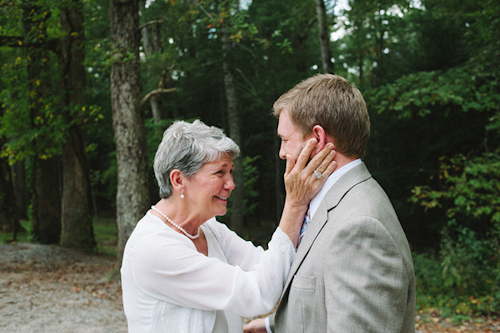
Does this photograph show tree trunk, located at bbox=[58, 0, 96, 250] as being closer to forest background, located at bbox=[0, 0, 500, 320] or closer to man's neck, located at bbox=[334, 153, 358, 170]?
forest background, located at bbox=[0, 0, 500, 320]

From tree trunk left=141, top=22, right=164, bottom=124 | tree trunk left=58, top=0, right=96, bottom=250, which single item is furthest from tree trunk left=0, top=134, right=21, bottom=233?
tree trunk left=141, top=22, right=164, bottom=124

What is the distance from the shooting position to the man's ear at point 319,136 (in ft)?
5.88

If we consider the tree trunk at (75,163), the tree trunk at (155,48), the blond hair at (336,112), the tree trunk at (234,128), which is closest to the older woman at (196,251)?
the blond hair at (336,112)

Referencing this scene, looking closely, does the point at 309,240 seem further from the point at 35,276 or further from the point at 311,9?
the point at 311,9

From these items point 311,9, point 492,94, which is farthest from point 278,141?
point 492,94

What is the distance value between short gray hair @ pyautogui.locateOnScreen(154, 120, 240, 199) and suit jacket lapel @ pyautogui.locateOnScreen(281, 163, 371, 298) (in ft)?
2.22

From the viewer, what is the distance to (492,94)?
7.43 metres

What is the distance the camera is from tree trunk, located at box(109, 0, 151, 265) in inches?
263

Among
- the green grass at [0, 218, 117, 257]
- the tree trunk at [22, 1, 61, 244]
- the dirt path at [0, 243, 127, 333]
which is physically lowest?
the green grass at [0, 218, 117, 257]

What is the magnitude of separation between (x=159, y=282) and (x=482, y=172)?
7.51m

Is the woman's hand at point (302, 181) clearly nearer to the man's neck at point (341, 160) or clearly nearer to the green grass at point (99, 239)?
the man's neck at point (341, 160)

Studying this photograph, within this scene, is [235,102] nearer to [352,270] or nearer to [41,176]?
[41,176]

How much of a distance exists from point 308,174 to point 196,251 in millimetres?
701

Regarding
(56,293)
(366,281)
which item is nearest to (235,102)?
(56,293)
